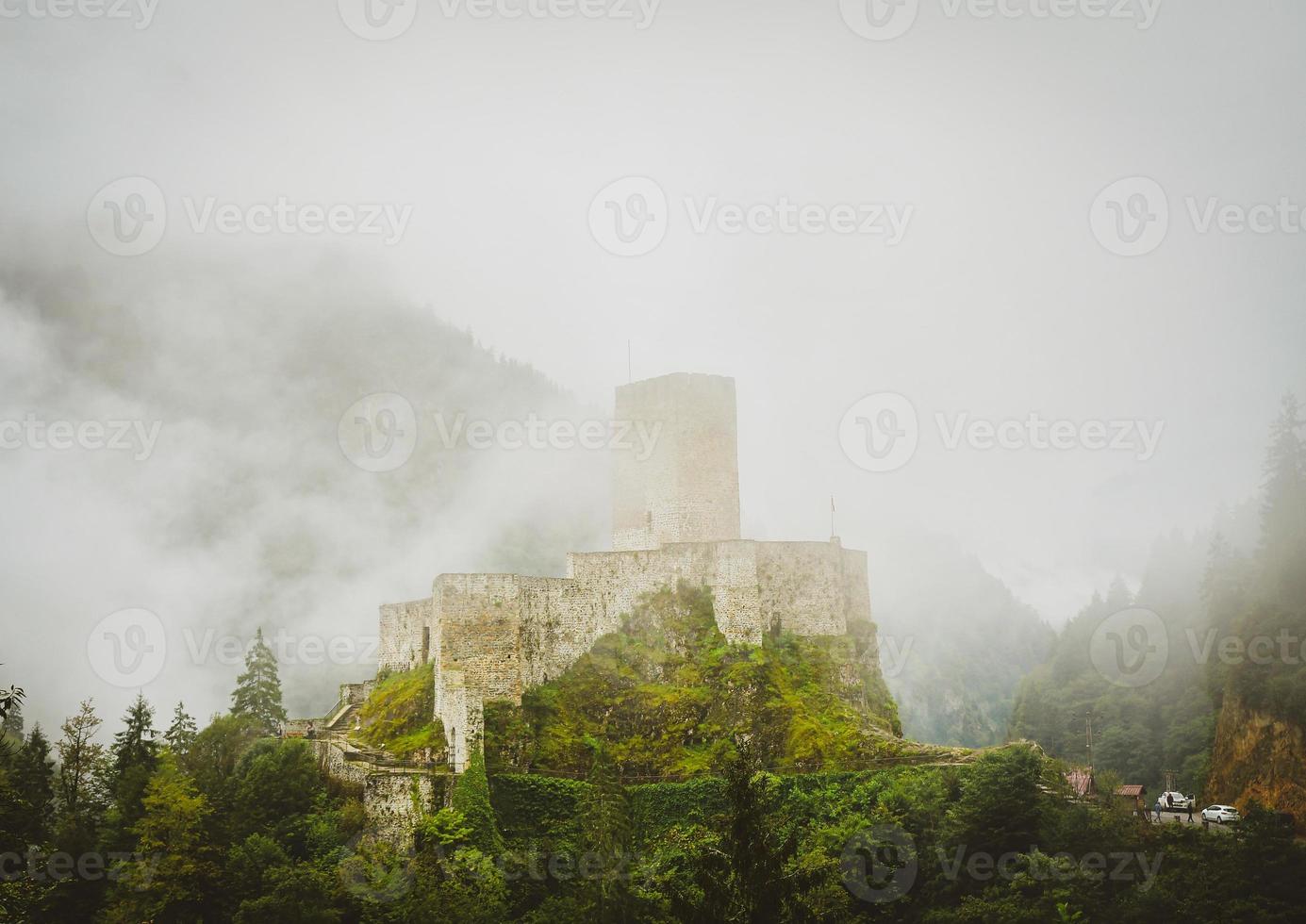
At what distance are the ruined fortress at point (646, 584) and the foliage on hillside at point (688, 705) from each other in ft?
2.13

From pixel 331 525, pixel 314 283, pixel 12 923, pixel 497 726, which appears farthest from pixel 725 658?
pixel 314 283

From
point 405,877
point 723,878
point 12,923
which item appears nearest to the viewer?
point 12,923

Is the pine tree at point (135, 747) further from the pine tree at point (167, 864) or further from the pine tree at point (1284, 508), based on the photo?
the pine tree at point (1284, 508)

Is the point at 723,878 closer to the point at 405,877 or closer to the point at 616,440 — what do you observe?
the point at 405,877

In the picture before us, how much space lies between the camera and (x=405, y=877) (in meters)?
30.1

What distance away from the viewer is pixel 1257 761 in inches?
1992

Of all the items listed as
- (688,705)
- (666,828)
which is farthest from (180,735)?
(666,828)

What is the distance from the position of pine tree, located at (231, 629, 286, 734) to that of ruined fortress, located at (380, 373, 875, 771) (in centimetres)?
878

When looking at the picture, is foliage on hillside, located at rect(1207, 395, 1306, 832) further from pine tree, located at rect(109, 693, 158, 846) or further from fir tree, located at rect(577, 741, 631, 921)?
pine tree, located at rect(109, 693, 158, 846)

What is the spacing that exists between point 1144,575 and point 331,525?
77.4 meters

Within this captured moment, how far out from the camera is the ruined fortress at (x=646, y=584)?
33750 millimetres

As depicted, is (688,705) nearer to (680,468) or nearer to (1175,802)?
(680,468)

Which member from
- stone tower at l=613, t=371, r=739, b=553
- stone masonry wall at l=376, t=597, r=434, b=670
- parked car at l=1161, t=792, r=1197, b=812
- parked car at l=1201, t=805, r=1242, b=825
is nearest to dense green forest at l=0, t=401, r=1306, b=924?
stone masonry wall at l=376, t=597, r=434, b=670

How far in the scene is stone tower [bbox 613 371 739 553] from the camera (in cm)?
4047
